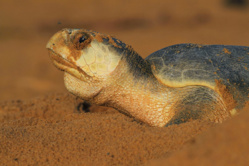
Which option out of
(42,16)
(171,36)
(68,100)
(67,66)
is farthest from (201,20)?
(67,66)

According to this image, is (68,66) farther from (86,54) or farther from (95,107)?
(95,107)

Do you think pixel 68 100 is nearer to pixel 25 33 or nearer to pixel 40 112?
pixel 40 112

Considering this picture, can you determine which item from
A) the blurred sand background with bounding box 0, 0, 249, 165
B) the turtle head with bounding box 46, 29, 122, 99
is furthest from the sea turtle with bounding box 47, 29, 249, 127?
the blurred sand background with bounding box 0, 0, 249, 165

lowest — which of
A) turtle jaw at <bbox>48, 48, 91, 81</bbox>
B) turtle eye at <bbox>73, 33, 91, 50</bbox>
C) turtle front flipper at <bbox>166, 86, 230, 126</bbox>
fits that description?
turtle front flipper at <bbox>166, 86, 230, 126</bbox>

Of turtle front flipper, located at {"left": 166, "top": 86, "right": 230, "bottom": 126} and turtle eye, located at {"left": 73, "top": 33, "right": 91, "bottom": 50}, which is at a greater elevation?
turtle eye, located at {"left": 73, "top": 33, "right": 91, "bottom": 50}

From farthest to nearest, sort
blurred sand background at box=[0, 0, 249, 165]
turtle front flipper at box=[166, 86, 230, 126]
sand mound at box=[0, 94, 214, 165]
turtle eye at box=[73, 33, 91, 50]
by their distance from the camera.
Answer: turtle eye at box=[73, 33, 91, 50] → turtle front flipper at box=[166, 86, 230, 126] → sand mound at box=[0, 94, 214, 165] → blurred sand background at box=[0, 0, 249, 165]

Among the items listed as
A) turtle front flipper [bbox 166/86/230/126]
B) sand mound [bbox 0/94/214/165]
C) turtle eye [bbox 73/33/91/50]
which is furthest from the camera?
turtle eye [bbox 73/33/91/50]

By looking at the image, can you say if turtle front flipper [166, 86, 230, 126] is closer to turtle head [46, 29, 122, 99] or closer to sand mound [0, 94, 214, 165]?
sand mound [0, 94, 214, 165]
